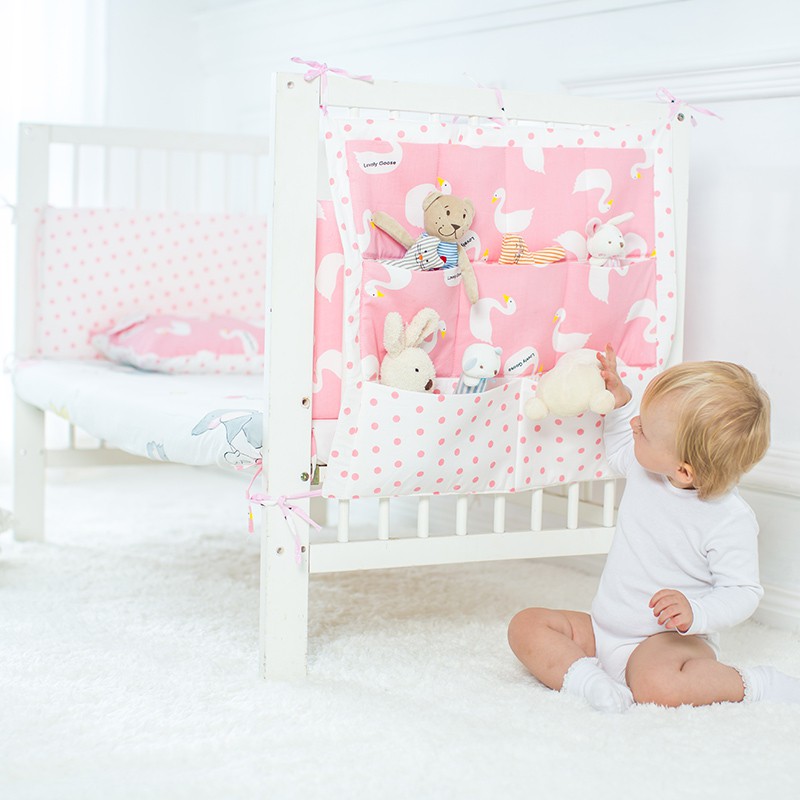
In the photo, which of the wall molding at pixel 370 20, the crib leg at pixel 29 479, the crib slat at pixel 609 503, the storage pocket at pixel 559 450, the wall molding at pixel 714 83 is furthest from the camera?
the crib leg at pixel 29 479

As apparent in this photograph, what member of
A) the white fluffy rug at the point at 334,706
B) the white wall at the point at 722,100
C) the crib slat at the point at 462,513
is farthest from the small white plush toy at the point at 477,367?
the white wall at the point at 722,100

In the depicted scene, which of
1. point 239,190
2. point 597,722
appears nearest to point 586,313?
point 597,722

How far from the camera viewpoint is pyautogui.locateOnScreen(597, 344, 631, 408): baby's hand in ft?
5.02

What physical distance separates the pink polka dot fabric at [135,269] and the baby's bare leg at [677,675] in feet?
4.43

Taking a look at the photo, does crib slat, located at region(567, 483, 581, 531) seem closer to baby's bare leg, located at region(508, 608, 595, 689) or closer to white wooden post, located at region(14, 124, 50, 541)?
baby's bare leg, located at region(508, 608, 595, 689)

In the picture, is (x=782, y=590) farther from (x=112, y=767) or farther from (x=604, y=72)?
(x=112, y=767)

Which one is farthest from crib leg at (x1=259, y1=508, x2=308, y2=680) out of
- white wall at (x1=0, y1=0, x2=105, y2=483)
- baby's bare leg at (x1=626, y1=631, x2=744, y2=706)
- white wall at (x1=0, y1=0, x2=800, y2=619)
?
white wall at (x1=0, y1=0, x2=105, y2=483)

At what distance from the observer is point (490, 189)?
4.89 feet

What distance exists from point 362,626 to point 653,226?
75cm

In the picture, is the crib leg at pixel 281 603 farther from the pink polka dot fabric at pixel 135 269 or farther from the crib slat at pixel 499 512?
the pink polka dot fabric at pixel 135 269

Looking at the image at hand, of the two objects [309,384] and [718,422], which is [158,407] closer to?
[309,384]

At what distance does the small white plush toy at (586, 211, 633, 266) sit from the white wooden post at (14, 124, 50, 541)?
1249 millimetres

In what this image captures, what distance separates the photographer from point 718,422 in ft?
4.40

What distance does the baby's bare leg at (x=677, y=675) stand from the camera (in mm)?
1357
